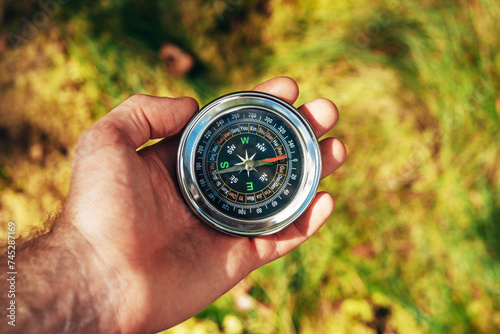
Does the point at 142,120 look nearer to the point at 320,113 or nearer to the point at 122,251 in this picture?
the point at 122,251

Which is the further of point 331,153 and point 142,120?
point 331,153

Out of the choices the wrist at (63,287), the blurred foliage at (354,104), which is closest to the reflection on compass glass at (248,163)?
the wrist at (63,287)

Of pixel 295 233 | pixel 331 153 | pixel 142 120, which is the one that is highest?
pixel 142 120

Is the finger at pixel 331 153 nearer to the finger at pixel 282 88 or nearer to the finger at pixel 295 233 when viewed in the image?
the finger at pixel 295 233

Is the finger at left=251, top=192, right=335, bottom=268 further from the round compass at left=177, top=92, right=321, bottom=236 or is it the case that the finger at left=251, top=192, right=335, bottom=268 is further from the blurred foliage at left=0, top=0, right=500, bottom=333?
the blurred foliage at left=0, top=0, right=500, bottom=333

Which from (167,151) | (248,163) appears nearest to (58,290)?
(167,151)

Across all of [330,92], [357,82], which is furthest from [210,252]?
[357,82]

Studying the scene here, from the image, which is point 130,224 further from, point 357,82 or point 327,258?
point 357,82
